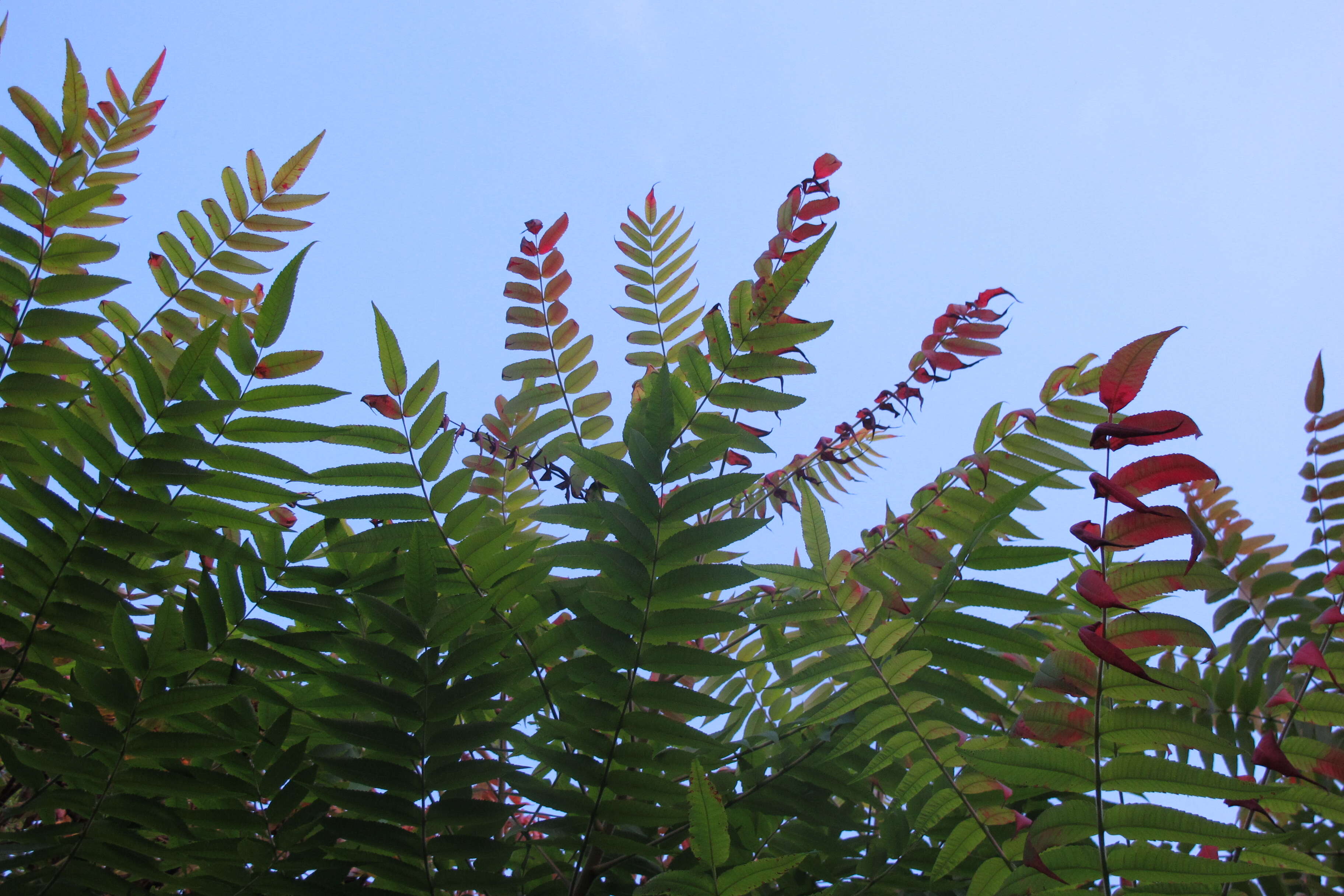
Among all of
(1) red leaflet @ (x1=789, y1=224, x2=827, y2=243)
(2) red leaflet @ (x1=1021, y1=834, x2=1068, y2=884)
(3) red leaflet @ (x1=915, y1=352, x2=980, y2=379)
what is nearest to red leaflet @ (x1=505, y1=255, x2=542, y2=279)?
(1) red leaflet @ (x1=789, y1=224, x2=827, y2=243)

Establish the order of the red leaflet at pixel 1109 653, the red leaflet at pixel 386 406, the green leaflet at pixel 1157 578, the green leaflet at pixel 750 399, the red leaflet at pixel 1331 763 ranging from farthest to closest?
the green leaflet at pixel 750 399, the red leaflet at pixel 386 406, the red leaflet at pixel 1331 763, the green leaflet at pixel 1157 578, the red leaflet at pixel 1109 653

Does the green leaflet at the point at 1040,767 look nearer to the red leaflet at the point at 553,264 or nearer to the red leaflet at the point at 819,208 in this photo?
the red leaflet at the point at 819,208

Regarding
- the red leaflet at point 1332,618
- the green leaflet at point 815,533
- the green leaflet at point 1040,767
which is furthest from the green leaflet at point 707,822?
the red leaflet at point 1332,618

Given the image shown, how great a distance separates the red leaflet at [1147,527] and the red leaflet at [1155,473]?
36mm

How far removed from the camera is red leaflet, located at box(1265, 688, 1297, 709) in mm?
1367

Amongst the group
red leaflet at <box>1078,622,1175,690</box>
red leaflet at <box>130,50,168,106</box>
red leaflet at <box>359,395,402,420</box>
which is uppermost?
red leaflet at <box>130,50,168,106</box>

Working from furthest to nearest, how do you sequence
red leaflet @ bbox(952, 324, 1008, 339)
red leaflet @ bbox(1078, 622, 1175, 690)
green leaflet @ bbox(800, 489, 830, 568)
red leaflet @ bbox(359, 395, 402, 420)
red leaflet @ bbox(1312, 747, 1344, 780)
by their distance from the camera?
red leaflet @ bbox(952, 324, 1008, 339) → red leaflet @ bbox(359, 395, 402, 420) → green leaflet @ bbox(800, 489, 830, 568) → red leaflet @ bbox(1312, 747, 1344, 780) → red leaflet @ bbox(1078, 622, 1175, 690)

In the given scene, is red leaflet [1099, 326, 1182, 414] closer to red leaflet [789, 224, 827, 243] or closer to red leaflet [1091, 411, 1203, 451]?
red leaflet [1091, 411, 1203, 451]

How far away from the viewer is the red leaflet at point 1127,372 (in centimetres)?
108

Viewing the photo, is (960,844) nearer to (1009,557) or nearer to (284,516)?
(1009,557)

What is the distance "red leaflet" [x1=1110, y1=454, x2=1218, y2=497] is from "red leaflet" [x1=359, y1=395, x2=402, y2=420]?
124cm

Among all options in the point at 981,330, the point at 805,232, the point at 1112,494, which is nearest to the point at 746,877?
the point at 1112,494

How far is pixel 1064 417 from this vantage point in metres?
2.03

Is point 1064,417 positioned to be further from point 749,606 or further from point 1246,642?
point 749,606
